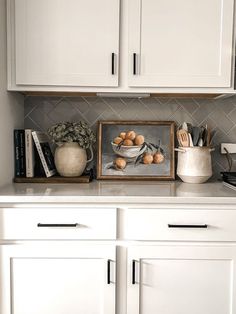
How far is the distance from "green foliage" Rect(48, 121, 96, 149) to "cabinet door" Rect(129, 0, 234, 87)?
37 centimetres

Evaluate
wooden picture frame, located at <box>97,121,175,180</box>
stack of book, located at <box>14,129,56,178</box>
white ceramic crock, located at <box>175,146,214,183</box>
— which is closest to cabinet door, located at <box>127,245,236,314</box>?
white ceramic crock, located at <box>175,146,214,183</box>

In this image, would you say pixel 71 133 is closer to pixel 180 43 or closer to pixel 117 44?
pixel 117 44

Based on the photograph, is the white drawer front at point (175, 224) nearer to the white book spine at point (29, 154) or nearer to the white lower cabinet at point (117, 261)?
the white lower cabinet at point (117, 261)

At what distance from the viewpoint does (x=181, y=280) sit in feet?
4.86

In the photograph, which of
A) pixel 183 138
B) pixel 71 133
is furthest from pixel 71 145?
pixel 183 138

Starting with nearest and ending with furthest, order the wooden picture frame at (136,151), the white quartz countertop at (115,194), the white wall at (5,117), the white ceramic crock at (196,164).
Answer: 1. the white quartz countertop at (115,194)
2. the white wall at (5,117)
3. the white ceramic crock at (196,164)
4. the wooden picture frame at (136,151)

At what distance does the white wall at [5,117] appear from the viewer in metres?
1.62

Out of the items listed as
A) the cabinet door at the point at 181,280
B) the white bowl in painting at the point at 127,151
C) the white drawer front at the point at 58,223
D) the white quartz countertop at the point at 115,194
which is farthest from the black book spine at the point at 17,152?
the cabinet door at the point at 181,280

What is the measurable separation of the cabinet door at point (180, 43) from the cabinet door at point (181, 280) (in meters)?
0.81

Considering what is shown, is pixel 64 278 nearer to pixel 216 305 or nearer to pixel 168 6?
pixel 216 305

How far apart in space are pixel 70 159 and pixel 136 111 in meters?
0.50

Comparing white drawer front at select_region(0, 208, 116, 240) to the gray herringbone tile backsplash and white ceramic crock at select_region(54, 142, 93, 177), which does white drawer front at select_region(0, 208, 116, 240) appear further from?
the gray herringbone tile backsplash

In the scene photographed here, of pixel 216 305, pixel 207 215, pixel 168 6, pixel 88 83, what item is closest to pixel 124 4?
pixel 168 6

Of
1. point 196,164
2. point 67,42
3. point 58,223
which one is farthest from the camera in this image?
point 196,164
